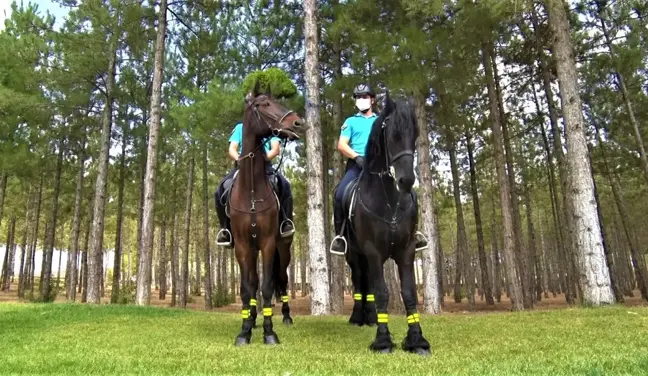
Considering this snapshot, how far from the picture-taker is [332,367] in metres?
4.14

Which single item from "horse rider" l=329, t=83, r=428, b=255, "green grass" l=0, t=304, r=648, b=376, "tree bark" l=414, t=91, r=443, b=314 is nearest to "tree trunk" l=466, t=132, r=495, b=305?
"tree bark" l=414, t=91, r=443, b=314

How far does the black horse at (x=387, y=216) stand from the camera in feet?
16.3

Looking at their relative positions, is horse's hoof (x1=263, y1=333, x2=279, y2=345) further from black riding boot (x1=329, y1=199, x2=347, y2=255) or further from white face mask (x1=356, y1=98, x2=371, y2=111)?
white face mask (x1=356, y1=98, x2=371, y2=111)

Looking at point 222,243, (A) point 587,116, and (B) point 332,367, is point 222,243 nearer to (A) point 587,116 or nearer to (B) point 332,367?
(B) point 332,367

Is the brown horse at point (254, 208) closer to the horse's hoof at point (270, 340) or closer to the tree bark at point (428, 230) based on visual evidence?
the horse's hoof at point (270, 340)

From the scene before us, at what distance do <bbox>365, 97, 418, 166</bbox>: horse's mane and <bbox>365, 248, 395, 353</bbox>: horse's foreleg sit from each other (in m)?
1.19

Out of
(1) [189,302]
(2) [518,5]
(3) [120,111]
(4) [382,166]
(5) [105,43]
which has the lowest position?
(1) [189,302]

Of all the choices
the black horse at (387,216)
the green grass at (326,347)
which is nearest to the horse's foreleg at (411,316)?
the black horse at (387,216)

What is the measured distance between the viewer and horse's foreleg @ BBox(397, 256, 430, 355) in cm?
501

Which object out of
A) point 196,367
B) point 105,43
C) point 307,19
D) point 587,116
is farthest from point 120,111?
point 587,116

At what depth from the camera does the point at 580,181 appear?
981 cm

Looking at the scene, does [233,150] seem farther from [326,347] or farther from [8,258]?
[8,258]

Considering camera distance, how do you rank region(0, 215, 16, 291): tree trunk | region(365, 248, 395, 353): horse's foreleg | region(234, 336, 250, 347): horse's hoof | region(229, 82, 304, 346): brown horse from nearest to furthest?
region(365, 248, 395, 353): horse's foreleg → region(234, 336, 250, 347): horse's hoof → region(229, 82, 304, 346): brown horse → region(0, 215, 16, 291): tree trunk

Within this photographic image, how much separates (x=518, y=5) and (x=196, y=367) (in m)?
8.87
